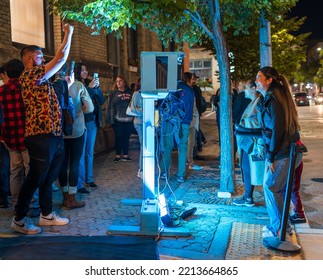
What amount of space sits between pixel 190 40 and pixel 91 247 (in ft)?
15.5

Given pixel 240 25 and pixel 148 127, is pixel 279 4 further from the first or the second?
pixel 148 127

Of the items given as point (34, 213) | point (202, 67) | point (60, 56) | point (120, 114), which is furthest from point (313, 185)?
point (202, 67)

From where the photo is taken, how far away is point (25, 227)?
15.8ft

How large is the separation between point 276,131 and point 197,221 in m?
1.68

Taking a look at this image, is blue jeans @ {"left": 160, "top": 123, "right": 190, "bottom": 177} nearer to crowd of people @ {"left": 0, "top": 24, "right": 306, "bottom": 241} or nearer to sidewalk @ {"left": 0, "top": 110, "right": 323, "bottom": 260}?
sidewalk @ {"left": 0, "top": 110, "right": 323, "bottom": 260}

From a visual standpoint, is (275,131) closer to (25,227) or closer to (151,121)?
(151,121)

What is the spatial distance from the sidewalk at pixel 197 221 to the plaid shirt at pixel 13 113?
1.02 m

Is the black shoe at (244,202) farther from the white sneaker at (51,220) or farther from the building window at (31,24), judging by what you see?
the building window at (31,24)

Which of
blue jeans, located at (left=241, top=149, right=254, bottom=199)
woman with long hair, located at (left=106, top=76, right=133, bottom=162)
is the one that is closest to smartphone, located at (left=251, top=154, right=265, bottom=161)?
blue jeans, located at (left=241, top=149, right=254, bottom=199)

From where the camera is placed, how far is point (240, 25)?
7637 millimetres

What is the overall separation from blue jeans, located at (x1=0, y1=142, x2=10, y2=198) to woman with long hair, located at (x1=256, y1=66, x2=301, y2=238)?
3.60 metres

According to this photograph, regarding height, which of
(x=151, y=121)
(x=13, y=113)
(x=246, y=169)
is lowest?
(x=246, y=169)

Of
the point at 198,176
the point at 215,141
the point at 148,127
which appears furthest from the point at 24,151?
the point at 215,141

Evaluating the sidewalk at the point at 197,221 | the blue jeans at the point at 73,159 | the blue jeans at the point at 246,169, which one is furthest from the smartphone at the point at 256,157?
the blue jeans at the point at 73,159
